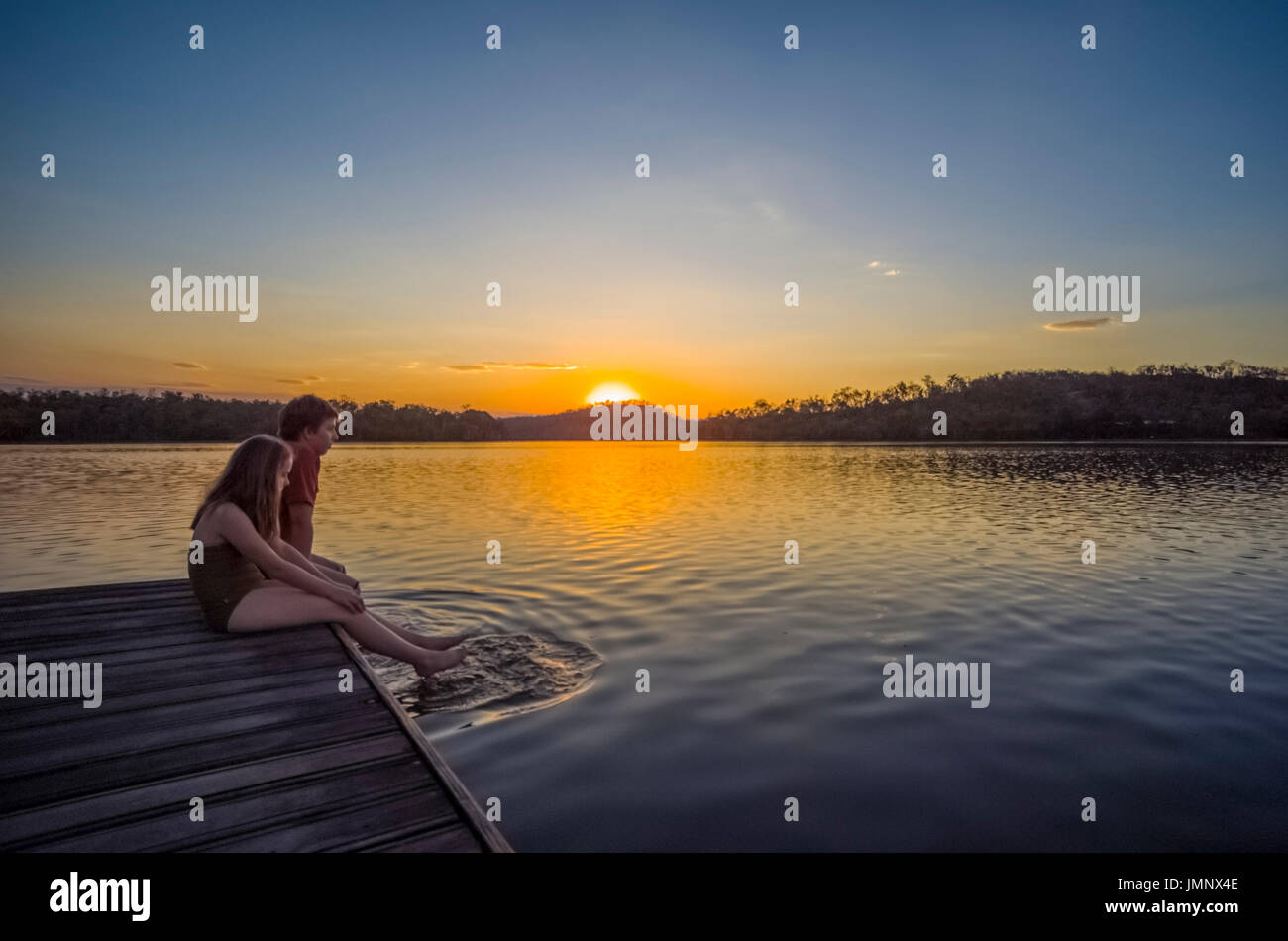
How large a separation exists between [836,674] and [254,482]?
6.32 metres

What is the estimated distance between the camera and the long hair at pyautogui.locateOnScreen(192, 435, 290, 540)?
18.7 ft

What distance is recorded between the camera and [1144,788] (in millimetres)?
5066

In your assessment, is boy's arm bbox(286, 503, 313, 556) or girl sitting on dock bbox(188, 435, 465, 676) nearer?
girl sitting on dock bbox(188, 435, 465, 676)

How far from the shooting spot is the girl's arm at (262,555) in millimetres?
5582

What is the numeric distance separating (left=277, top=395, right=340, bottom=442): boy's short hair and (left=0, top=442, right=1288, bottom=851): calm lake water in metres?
2.87

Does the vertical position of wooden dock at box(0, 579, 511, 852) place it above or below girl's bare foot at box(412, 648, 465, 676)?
above

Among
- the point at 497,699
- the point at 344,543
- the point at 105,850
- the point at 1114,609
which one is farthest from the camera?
the point at 344,543

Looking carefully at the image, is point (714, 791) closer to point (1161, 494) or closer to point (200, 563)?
point (200, 563)

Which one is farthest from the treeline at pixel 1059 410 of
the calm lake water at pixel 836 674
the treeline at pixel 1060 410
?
the calm lake water at pixel 836 674

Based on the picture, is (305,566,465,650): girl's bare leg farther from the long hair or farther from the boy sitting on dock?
the long hair

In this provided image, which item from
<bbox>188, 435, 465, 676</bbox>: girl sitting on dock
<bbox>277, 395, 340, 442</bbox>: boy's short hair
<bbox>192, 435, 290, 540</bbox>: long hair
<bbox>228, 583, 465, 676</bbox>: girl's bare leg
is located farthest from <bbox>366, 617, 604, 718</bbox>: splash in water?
<bbox>277, 395, 340, 442</bbox>: boy's short hair

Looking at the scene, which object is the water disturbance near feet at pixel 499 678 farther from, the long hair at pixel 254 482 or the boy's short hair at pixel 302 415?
the boy's short hair at pixel 302 415
